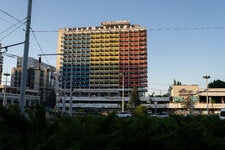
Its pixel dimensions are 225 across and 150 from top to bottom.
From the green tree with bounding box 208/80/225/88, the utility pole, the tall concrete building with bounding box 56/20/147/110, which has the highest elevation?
the tall concrete building with bounding box 56/20/147/110

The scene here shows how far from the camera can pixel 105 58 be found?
162125 mm

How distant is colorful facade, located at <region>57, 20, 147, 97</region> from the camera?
154 metres

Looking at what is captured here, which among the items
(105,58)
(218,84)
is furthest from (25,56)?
(105,58)

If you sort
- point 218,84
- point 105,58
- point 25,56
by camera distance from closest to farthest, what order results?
1. point 25,56
2. point 218,84
3. point 105,58

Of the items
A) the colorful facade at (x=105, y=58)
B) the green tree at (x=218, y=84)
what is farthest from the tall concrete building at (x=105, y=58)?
the green tree at (x=218, y=84)

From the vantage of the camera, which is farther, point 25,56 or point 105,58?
point 105,58

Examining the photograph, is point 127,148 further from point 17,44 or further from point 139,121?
point 17,44

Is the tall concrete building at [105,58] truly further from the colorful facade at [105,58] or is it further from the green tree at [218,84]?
the green tree at [218,84]

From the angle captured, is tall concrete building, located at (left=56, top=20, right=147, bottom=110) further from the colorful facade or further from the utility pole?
the utility pole

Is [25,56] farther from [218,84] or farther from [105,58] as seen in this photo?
[105,58]

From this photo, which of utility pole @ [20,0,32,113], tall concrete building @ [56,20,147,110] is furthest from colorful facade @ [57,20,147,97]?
utility pole @ [20,0,32,113]

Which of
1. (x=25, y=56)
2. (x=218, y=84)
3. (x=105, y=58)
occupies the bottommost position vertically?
(x=25, y=56)

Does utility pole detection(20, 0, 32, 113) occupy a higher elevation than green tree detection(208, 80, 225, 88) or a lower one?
lower

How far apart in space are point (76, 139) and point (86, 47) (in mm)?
161503
